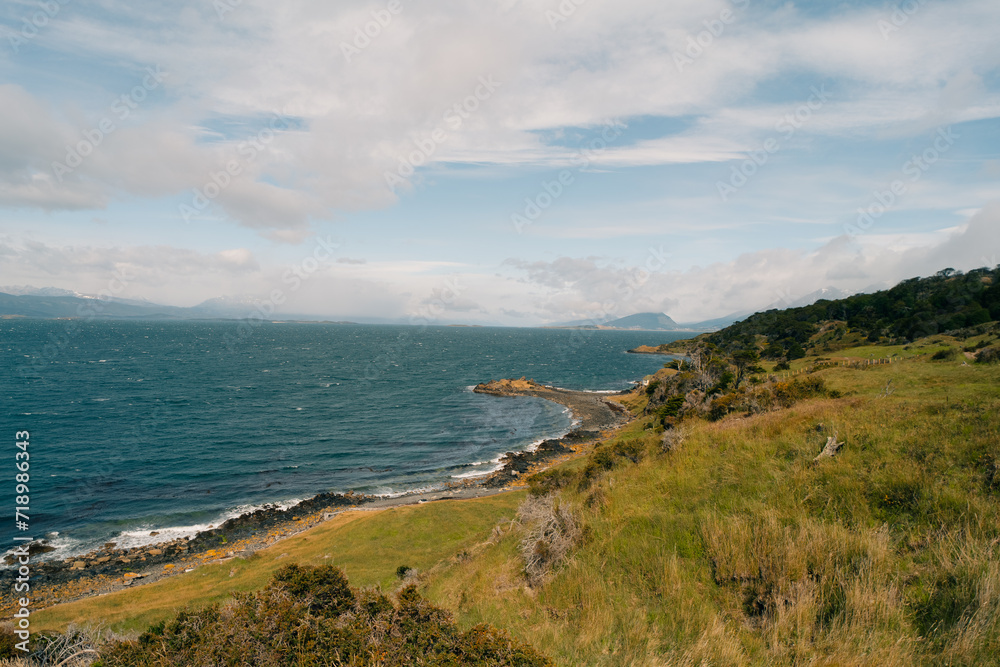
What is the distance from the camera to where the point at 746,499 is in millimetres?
9531

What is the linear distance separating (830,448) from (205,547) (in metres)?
32.1

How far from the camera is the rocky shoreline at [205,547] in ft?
69.4

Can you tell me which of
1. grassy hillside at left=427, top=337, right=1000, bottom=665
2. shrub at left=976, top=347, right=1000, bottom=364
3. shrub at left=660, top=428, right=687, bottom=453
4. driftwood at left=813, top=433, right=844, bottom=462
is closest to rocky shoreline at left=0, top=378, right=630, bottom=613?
shrub at left=660, top=428, right=687, bottom=453

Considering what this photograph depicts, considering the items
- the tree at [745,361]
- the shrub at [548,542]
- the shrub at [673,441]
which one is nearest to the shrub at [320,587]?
the shrub at [548,542]

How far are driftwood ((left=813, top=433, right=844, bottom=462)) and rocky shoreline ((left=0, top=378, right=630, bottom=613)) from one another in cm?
2664

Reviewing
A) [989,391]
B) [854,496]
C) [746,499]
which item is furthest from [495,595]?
[989,391]

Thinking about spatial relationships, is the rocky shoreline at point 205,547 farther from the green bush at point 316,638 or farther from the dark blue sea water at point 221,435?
the green bush at point 316,638

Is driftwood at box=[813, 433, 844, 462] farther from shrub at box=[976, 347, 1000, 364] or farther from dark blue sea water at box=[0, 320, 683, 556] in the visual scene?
dark blue sea water at box=[0, 320, 683, 556]

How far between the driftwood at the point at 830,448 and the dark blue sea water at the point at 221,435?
31.2 metres

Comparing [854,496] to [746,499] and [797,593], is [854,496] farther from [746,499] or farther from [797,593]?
[797,593]

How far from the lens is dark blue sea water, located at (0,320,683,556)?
30.5 metres

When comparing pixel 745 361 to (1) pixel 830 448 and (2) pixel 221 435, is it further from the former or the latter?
(2) pixel 221 435

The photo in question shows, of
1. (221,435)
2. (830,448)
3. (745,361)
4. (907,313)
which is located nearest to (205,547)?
(221,435)

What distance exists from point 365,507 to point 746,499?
A: 2878 centimetres
